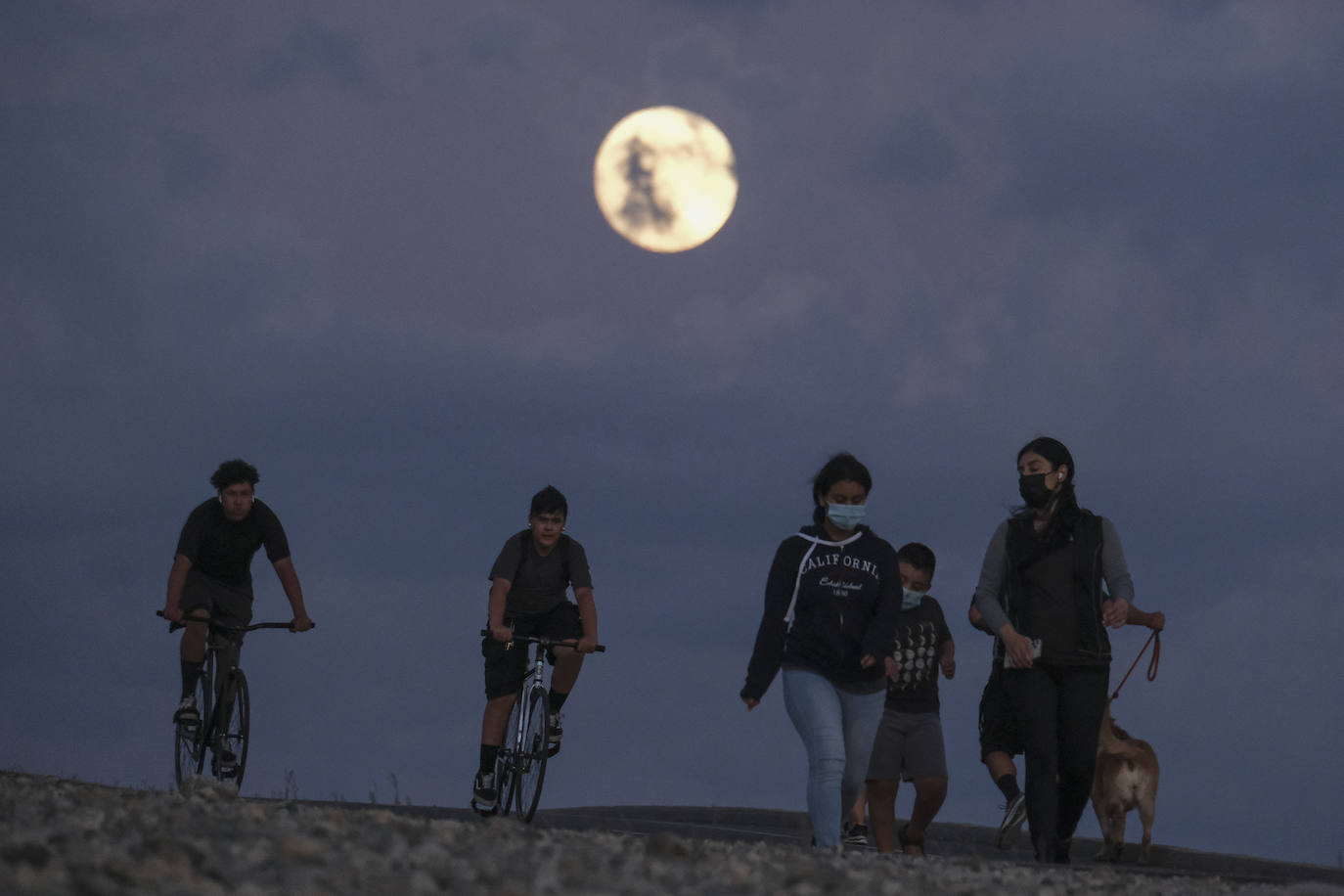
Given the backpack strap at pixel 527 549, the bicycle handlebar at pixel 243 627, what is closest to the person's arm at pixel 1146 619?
the backpack strap at pixel 527 549

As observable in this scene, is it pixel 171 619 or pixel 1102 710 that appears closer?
pixel 1102 710

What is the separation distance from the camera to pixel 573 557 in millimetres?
11484

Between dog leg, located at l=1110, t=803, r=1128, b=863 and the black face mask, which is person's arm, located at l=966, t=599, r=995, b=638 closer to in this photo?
the black face mask

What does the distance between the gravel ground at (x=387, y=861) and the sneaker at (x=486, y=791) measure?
10.3ft

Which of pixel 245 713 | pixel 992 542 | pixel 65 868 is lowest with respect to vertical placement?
pixel 65 868

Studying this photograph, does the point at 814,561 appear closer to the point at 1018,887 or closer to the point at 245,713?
the point at 1018,887

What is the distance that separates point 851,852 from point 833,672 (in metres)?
0.94

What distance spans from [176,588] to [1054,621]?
22.7ft

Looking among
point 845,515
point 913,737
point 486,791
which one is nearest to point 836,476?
point 845,515

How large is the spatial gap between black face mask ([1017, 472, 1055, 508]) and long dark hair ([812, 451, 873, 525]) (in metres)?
1.21

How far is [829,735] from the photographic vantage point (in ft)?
27.8

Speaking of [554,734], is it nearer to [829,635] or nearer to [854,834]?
[854,834]

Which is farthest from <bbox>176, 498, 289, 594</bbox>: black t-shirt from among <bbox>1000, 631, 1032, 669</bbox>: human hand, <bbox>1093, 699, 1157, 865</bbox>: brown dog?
<bbox>1093, 699, 1157, 865</bbox>: brown dog

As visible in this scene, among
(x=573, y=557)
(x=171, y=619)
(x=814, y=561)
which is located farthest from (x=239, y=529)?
(x=814, y=561)
